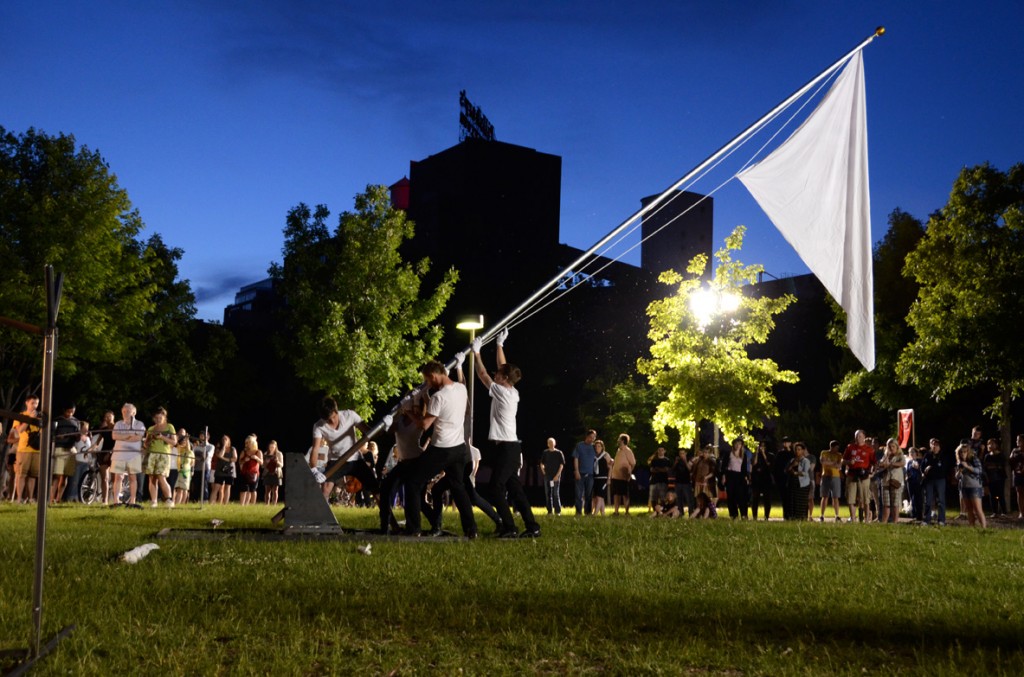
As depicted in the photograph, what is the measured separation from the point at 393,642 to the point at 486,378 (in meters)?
7.13

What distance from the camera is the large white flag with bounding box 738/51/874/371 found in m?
12.5

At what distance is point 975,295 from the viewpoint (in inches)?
1238

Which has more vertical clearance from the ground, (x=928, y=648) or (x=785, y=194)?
(x=785, y=194)

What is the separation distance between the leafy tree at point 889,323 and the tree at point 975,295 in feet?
9.99

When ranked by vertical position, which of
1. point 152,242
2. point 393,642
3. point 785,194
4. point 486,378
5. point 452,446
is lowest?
point 393,642

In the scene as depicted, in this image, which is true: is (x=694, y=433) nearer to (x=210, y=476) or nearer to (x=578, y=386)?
(x=210, y=476)

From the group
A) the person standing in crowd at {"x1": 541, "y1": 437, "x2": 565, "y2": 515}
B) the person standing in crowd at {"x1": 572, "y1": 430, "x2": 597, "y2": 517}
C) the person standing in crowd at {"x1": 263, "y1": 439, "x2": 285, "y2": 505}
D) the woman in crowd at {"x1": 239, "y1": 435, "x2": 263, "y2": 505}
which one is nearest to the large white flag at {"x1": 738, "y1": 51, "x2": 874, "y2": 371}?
the person standing in crowd at {"x1": 572, "y1": 430, "x2": 597, "y2": 517}

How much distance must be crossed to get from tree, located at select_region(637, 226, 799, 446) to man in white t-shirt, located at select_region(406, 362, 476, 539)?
21.4m

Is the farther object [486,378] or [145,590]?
[486,378]

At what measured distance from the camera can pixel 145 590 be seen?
786 centimetres

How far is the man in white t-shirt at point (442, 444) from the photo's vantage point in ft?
39.7

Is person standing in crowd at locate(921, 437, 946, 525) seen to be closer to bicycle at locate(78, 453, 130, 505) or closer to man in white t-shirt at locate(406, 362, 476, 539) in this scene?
man in white t-shirt at locate(406, 362, 476, 539)

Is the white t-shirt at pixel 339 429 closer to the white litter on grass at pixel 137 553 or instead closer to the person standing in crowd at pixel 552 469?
the white litter on grass at pixel 137 553

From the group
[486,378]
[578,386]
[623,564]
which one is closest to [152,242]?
[578,386]
